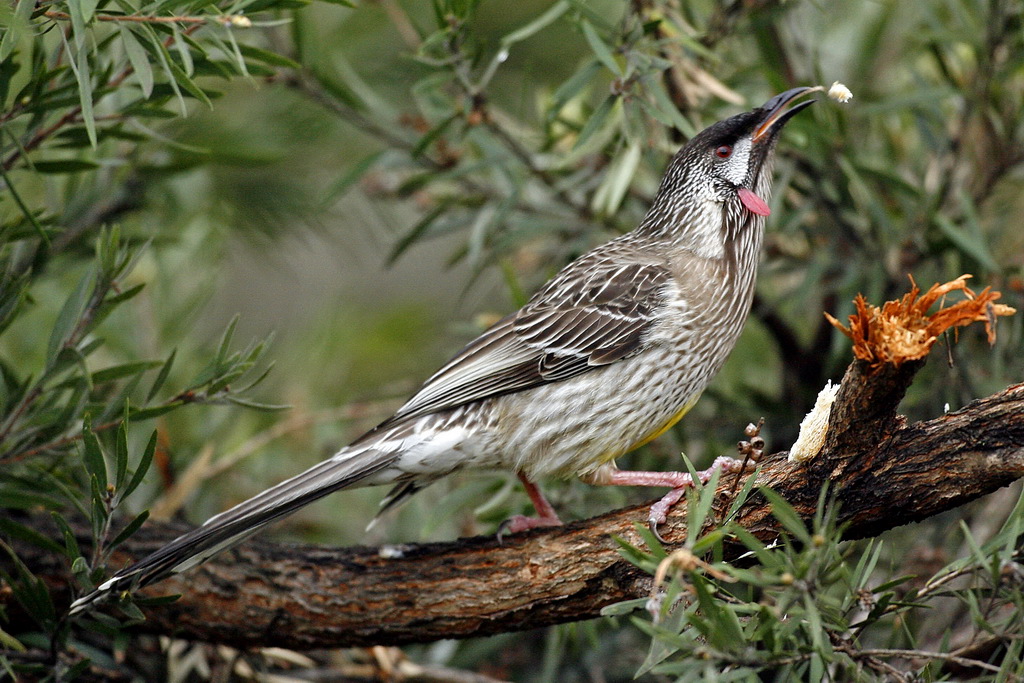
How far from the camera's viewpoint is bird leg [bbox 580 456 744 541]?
7.92ft

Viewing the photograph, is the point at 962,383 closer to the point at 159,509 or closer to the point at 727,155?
the point at 727,155

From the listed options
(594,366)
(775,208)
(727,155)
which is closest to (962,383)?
(775,208)

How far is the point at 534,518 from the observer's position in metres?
3.11

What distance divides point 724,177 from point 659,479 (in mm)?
1069

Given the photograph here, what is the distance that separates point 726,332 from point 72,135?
2.04 meters

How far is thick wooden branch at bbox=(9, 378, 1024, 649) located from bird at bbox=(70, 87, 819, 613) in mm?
249

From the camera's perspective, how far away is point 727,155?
10.6 ft


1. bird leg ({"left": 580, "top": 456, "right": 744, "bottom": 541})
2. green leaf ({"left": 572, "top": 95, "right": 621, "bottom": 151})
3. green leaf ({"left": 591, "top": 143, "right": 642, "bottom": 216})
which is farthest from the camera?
green leaf ({"left": 591, "top": 143, "right": 642, "bottom": 216})

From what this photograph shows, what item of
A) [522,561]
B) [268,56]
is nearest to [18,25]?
[268,56]

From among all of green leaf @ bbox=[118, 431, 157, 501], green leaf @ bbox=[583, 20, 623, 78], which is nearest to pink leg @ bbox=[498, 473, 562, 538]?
green leaf @ bbox=[118, 431, 157, 501]

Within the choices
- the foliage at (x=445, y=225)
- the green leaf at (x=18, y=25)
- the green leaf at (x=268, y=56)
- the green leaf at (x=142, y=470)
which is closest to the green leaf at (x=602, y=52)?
the foliage at (x=445, y=225)

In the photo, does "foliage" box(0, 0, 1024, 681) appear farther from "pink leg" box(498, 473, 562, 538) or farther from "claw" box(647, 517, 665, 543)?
"claw" box(647, 517, 665, 543)

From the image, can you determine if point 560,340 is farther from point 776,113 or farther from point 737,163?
point 776,113

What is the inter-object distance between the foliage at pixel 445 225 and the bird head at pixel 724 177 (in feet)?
0.62
